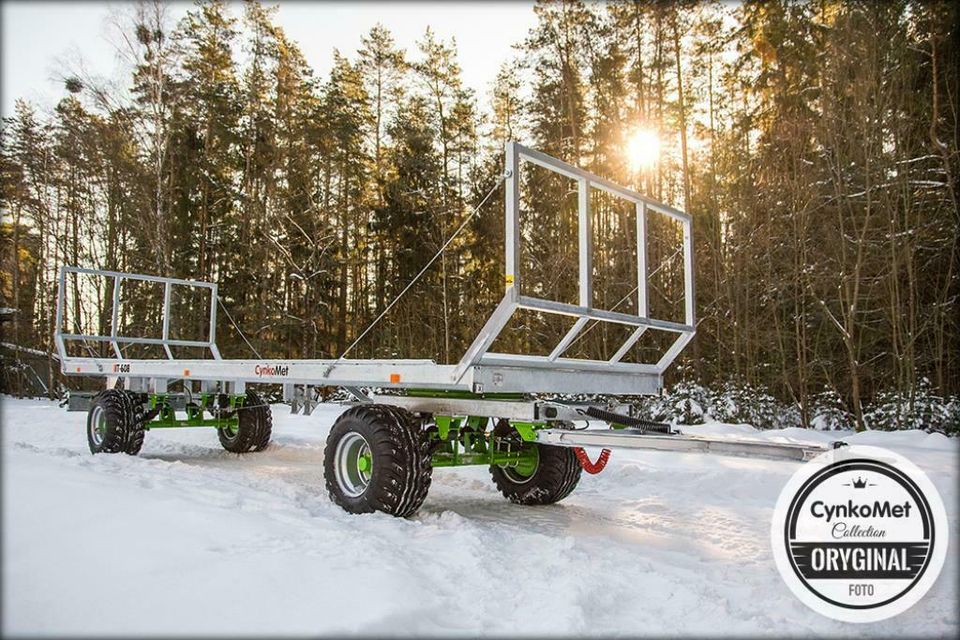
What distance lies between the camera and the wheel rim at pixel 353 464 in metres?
5.03

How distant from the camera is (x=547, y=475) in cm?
576

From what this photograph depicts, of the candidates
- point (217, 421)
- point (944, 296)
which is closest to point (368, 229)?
point (217, 421)

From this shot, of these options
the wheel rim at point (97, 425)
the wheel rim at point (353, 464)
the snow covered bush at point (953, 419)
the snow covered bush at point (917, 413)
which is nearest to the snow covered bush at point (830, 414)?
the snow covered bush at point (917, 413)

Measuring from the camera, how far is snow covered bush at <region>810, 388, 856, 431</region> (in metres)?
13.2

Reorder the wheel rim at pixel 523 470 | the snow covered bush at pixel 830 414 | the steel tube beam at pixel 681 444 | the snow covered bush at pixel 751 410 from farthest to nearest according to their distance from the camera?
the snow covered bush at pixel 751 410
the snow covered bush at pixel 830 414
the wheel rim at pixel 523 470
the steel tube beam at pixel 681 444

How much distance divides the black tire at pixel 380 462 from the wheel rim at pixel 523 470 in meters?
1.25

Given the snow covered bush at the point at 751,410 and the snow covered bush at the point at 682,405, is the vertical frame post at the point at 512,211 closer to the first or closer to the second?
the snow covered bush at the point at 682,405

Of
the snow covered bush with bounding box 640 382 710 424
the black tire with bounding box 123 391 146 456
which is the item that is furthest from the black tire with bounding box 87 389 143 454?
the snow covered bush with bounding box 640 382 710 424

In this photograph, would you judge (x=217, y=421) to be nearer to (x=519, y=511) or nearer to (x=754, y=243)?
(x=519, y=511)

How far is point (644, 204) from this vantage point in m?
5.44

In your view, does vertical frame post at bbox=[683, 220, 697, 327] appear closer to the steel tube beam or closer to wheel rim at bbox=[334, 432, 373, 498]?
the steel tube beam

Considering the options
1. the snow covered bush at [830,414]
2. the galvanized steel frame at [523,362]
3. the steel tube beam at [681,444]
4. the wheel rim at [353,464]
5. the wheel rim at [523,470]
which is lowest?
the snow covered bush at [830,414]

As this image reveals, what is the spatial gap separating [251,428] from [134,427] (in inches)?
56.3

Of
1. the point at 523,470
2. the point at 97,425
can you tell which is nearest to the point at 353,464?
the point at 523,470
